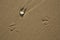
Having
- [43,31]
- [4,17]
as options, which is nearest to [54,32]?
[43,31]

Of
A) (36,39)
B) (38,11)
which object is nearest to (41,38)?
(36,39)

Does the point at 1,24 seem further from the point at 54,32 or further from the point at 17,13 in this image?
→ the point at 54,32

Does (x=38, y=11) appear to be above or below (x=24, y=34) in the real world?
above

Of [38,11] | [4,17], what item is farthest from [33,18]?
[4,17]

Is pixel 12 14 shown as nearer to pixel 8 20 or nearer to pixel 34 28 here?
pixel 8 20

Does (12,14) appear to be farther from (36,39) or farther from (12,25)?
(36,39)

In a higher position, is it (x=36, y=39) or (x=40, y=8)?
(x=40, y=8)
